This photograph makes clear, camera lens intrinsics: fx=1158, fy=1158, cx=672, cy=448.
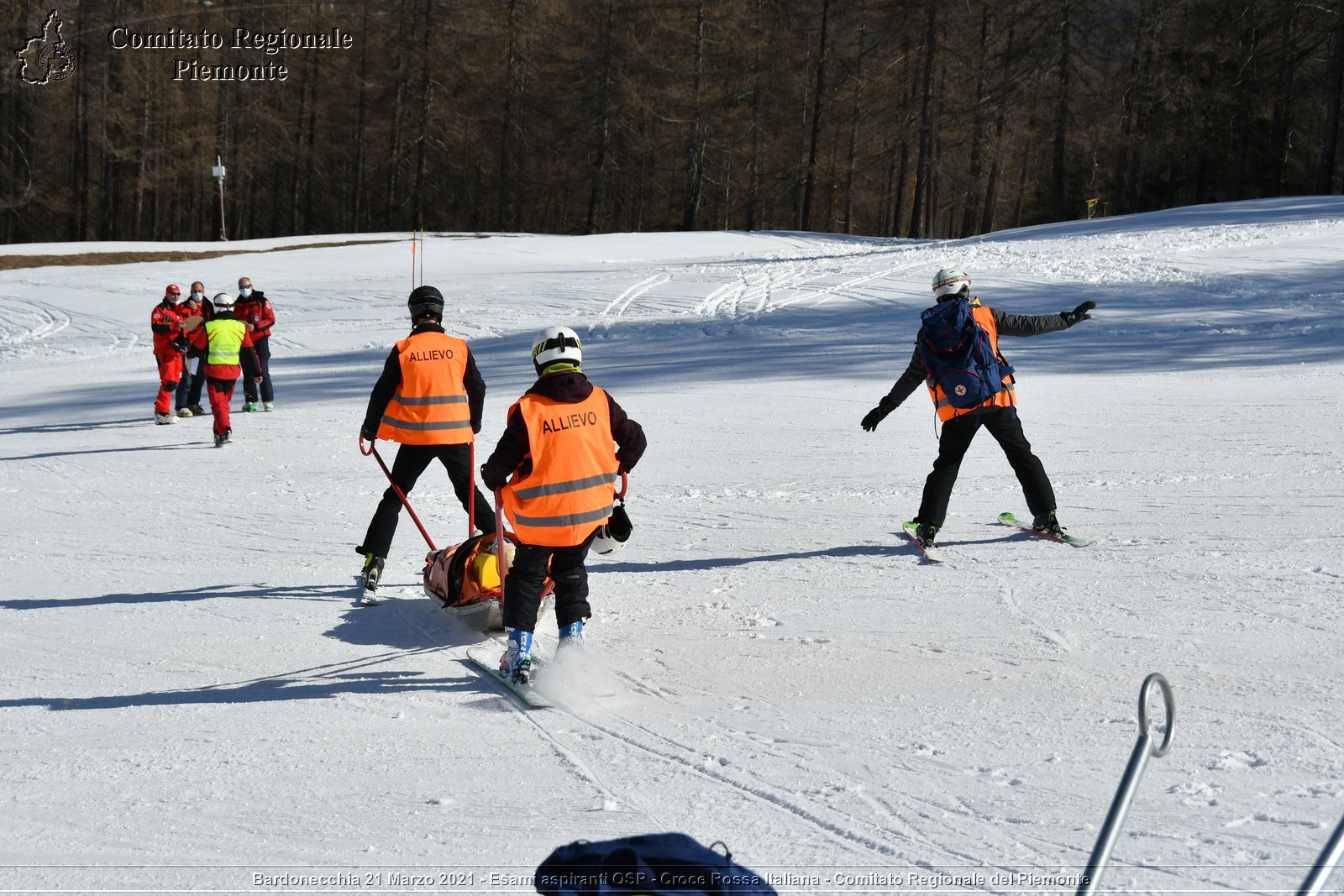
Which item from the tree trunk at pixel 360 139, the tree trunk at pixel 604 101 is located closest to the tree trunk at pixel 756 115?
the tree trunk at pixel 604 101

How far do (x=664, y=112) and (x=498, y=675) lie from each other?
131 feet

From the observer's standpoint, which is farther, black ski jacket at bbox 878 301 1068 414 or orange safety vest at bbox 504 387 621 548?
black ski jacket at bbox 878 301 1068 414

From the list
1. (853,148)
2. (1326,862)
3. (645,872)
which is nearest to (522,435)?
(645,872)

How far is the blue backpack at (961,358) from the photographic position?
689 cm

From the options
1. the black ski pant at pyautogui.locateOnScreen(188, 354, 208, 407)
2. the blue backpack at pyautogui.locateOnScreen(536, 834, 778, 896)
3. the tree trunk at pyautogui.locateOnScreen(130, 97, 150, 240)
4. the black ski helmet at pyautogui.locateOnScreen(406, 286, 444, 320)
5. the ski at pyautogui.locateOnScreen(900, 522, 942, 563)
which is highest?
the tree trunk at pyautogui.locateOnScreen(130, 97, 150, 240)

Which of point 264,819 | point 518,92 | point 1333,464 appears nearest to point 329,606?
point 264,819

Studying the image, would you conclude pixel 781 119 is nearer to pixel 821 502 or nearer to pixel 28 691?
pixel 821 502

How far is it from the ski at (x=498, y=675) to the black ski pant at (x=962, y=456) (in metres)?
2.88

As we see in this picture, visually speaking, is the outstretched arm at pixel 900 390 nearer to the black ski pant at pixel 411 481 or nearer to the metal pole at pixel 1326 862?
the black ski pant at pixel 411 481

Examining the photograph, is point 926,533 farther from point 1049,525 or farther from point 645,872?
point 645,872

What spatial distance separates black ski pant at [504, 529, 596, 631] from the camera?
512cm

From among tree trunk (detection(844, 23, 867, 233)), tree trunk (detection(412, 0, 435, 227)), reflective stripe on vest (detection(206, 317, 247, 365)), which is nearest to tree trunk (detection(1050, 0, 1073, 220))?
tree trunk (detection(844, 23, 867, 233))

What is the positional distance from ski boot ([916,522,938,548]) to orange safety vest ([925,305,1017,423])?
0.66m

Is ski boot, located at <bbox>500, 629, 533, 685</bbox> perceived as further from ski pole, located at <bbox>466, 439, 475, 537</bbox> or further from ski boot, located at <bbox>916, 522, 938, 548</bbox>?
ski boot, located at <bbox>916, 522, 938, 548</bbox>
